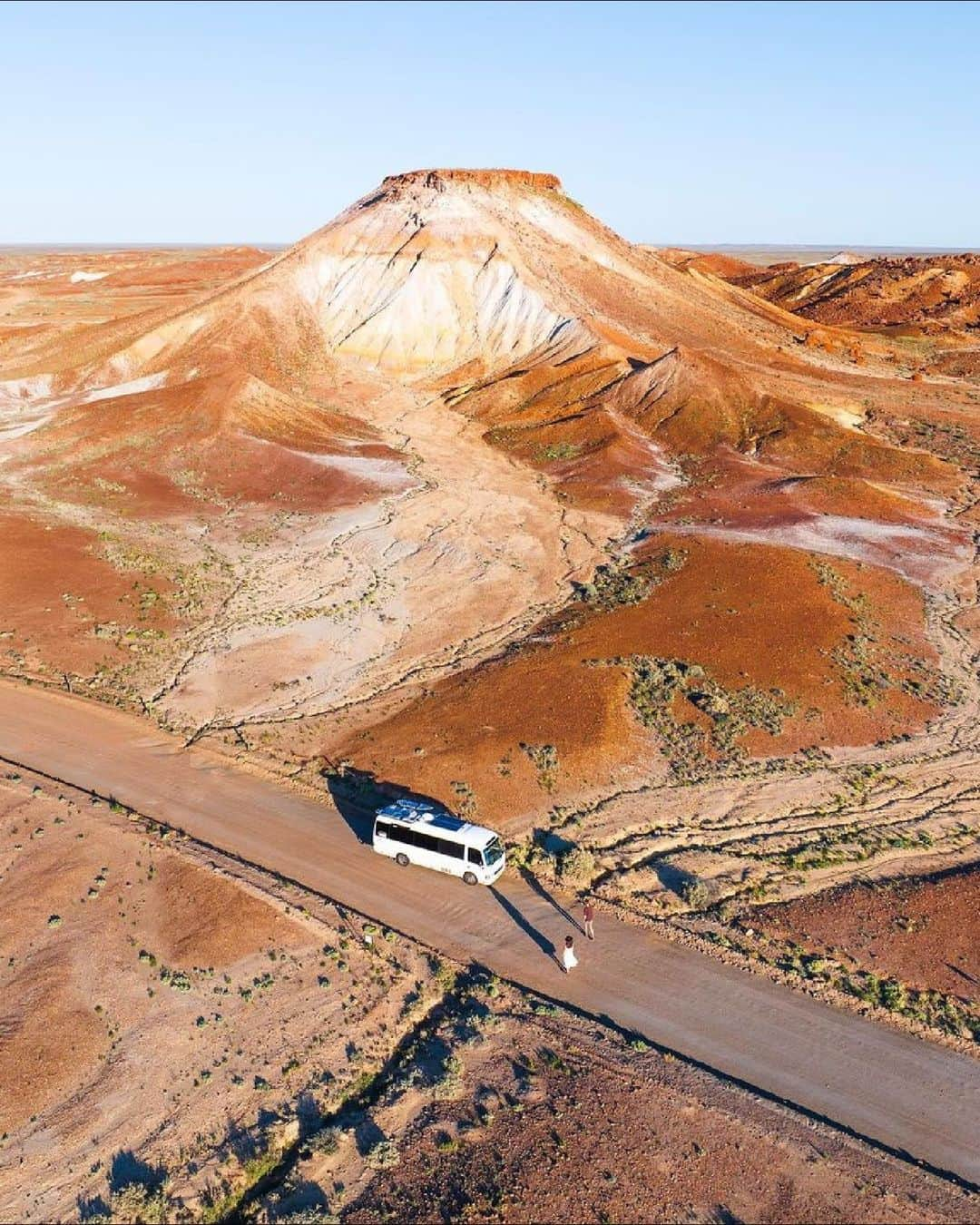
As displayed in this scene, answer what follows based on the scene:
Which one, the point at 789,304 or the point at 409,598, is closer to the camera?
the point at 409,598

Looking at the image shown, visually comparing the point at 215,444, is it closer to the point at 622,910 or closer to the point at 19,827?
the point at 19,827

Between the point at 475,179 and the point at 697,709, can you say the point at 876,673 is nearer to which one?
the point at 697,709

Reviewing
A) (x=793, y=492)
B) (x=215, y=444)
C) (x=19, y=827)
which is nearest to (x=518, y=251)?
(x=215, y=444)

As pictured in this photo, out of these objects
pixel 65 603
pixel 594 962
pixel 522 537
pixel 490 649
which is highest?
pixel 522 537

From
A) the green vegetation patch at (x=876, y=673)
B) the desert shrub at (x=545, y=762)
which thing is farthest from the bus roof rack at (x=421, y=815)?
the green vegetation patch at (x=876, y=673)

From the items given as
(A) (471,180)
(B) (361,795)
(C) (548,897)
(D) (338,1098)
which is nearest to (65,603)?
(B) (361,795)

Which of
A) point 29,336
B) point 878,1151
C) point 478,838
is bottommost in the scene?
point 878,1151
